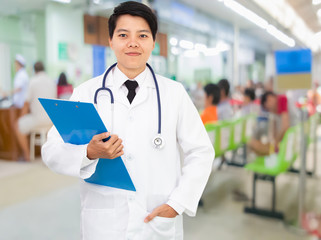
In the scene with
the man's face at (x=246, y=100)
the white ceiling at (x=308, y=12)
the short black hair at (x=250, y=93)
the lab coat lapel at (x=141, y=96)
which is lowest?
the lab coat lapel at (x=141, y=96)

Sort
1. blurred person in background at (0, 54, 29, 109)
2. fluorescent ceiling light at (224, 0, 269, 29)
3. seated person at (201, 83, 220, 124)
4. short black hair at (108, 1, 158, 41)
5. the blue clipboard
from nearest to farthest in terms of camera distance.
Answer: the blue clipboard → short black hair at (108, 1, 158, 41) → fluorescent ceiling light at (224, 0, 269, 29) → seated person at (201, 83, 220, 124) → blurred person in background at (0, 54, 29, 109)

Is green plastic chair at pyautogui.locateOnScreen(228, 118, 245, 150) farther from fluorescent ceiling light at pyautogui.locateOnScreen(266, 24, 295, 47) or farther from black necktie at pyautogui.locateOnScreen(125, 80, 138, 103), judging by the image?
black necktie at pyautogui.locateOnScreen(125, 80, 138, 103)

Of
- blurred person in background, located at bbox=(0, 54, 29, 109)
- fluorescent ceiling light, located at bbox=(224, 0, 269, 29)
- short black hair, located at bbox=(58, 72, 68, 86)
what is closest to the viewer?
fluorescent ceiling light, located at bbox=(224, 0, 269, 29)

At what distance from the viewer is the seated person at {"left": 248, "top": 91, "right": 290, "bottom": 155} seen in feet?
11.3

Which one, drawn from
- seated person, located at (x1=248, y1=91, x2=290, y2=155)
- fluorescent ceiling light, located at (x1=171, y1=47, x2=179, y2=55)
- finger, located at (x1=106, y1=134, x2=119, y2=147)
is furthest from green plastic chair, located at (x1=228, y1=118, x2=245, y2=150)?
finger, located at (x1=106, y1=134, x2=119, y2=147)

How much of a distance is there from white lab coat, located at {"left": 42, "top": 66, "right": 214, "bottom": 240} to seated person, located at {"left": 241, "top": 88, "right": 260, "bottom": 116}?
3370 mm

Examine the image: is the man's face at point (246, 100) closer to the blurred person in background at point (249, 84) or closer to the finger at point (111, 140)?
the blurred person in background at point (249, 84)

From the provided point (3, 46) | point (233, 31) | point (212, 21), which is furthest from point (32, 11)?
point (233, 31)

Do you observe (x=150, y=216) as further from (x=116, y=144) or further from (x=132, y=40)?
(x=132, y=40)

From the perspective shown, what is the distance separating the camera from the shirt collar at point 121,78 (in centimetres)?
107

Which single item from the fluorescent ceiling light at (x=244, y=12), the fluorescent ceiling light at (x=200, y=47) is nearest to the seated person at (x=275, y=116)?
the fluorescent ceiling light at (x=200, y=47)

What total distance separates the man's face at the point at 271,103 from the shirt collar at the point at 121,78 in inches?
108

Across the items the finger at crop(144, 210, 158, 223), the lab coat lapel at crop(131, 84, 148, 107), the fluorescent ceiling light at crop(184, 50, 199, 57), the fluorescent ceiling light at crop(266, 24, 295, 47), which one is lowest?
the finger at crop(144, 210, 158, 223)

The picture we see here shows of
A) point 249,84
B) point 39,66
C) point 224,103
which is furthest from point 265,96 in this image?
point 39,66
